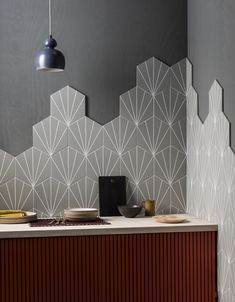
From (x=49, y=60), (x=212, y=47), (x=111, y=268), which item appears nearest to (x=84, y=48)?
(x=49, y=60)

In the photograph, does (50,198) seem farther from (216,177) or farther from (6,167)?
(216,177)

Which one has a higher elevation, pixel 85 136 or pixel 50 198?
pixel 85 136

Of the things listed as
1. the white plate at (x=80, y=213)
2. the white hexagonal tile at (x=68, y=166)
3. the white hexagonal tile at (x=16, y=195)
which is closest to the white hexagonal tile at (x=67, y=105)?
the white hexagonal tile at (x=68, y=166)

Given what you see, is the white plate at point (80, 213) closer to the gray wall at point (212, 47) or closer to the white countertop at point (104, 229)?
the white countertop at point (104, 229)

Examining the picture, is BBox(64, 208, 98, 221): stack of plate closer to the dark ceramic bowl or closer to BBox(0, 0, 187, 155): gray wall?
the dark ceramic bowl

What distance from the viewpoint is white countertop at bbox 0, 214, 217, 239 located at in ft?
10.8

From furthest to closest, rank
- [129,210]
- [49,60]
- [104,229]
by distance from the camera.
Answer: [129,210] → [49,60] → [104,229]

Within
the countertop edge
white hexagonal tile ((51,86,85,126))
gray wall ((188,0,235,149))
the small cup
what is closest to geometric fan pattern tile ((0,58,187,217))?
white hexagonal tile ((51,86,85,126))

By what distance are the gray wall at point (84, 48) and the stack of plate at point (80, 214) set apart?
577 millimetres

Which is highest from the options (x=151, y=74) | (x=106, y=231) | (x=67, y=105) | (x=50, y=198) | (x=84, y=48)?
(x=84, y=48)

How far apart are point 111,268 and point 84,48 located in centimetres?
151

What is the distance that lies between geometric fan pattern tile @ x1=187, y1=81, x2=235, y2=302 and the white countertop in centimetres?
15

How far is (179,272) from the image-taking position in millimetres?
3473

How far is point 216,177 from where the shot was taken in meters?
3.45
